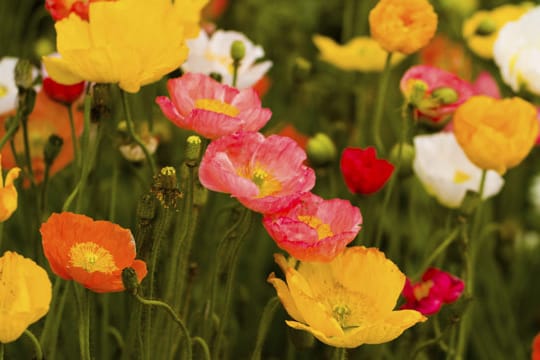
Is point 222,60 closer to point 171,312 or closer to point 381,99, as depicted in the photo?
point 381,99

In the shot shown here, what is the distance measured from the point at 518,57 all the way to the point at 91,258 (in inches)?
26.5

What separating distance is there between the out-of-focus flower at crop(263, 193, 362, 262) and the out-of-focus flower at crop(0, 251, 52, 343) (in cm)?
19

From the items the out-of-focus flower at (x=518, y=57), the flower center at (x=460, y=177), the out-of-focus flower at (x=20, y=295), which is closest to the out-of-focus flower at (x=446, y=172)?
the flower center at (x=460, y=177)

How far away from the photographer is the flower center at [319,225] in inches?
30.7

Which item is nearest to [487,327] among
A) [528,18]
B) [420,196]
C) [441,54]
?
[420,196]

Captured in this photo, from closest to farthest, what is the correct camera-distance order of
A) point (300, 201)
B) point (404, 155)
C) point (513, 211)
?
point (300, 201), point (404, 155), point (513, 211)

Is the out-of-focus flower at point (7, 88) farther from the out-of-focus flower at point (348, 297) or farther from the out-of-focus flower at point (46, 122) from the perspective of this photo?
the out-of-focus flower at point (348, 297)

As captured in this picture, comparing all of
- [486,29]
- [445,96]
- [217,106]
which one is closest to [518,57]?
[486,29]

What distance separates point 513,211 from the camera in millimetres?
1648

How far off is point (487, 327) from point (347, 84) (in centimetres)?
55

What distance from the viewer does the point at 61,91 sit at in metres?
0.95

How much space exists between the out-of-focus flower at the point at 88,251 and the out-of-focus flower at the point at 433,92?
368 millimetres

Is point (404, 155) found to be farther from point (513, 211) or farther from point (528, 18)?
point (513, 211)

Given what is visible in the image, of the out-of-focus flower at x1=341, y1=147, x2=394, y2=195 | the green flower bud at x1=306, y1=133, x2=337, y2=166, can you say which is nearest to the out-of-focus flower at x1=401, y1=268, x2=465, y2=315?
the out-of-focus flower at x1=341, y1=147, x2=394, y2=195
